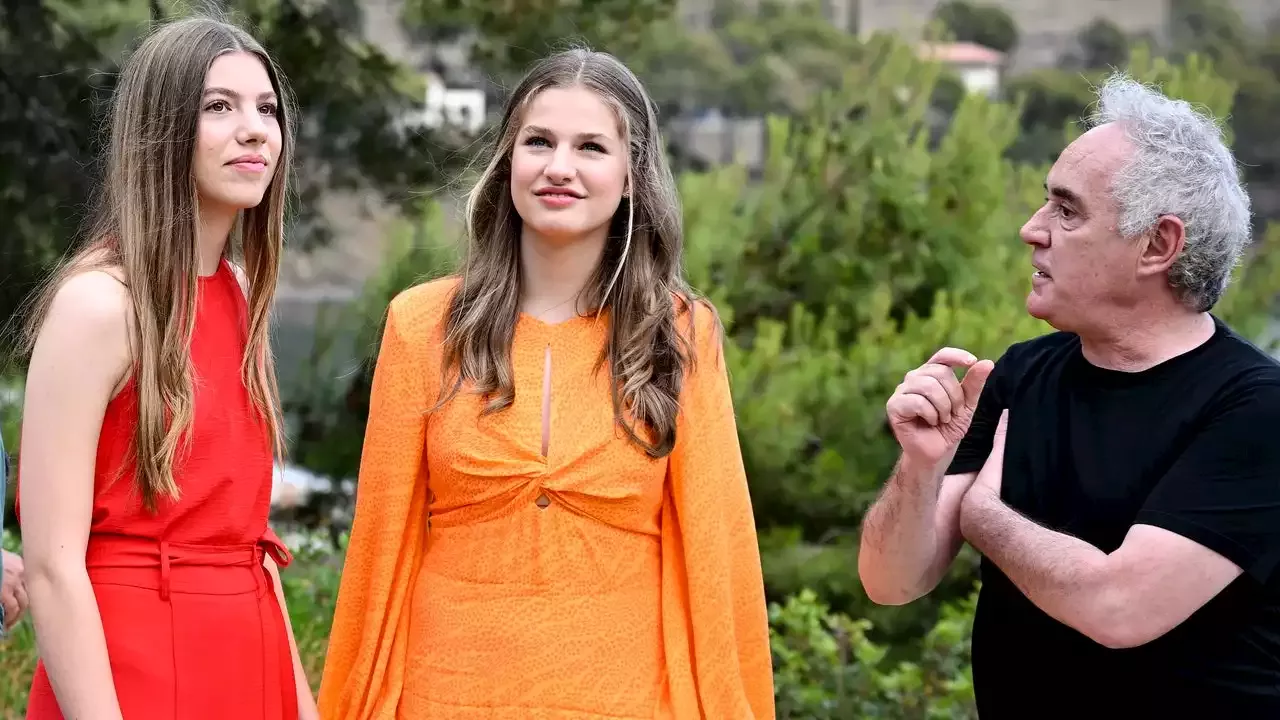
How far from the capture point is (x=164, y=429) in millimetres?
2355

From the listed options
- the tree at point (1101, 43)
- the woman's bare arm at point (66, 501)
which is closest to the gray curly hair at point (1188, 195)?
the woman's bare arm at point (66, 501)

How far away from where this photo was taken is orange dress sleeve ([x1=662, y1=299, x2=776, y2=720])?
261 cm

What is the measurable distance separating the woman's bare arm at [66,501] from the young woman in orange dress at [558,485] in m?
0.50

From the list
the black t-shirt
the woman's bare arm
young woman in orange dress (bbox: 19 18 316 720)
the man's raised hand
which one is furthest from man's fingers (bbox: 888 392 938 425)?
the woman's bare arm

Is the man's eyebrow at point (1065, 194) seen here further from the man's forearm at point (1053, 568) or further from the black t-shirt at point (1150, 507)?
the man's forearm at point (1053, 568)

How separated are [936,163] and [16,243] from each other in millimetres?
3191

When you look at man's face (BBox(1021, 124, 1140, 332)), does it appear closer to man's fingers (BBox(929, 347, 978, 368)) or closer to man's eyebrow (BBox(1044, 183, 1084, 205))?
man's eyebrow (BBox(1044, 183, 1084, 205))

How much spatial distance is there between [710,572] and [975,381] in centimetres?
56

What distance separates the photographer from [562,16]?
5.45m

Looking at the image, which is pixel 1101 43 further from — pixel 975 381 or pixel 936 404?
pixel 936 404

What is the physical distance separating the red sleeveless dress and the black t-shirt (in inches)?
48.6

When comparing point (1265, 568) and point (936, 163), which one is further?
point (936, 163)

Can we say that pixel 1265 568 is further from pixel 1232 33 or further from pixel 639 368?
pixel 1232 33

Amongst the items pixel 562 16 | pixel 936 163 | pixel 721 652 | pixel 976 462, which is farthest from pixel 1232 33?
pixel 721 652
